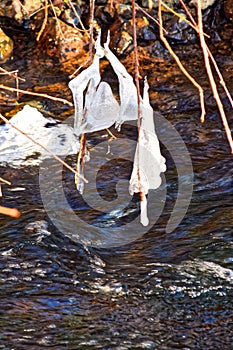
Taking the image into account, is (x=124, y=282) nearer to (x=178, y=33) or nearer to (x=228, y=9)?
(x=178, y=33)

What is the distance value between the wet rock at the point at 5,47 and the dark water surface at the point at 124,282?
9.41 ft

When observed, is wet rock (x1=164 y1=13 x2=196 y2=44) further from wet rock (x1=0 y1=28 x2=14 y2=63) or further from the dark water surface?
the dark water surface

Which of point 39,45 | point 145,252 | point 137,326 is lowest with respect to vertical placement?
point 137,326

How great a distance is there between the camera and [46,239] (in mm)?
3619

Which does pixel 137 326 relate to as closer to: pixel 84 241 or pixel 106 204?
pixel 84 241

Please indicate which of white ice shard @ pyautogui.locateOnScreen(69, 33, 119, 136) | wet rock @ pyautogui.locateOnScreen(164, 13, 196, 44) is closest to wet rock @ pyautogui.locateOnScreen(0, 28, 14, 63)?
wet rock @ pyautogui.locateOnScreen(164, 13, 196, 44)

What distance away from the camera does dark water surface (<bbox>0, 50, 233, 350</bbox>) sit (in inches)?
109

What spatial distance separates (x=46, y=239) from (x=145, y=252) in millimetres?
620

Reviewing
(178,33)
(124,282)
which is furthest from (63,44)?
(124,282)

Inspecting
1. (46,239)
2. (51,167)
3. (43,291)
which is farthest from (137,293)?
(51,167)

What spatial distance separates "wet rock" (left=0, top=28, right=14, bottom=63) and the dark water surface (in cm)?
287

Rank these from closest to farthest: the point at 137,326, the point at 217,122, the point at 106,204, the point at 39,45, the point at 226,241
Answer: the point at 137,326 → the point at 226,241 → the point at 106,204 → the point at 217,122 → the point at 39,45

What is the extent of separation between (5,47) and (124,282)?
439 cm

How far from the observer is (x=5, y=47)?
6.83m
